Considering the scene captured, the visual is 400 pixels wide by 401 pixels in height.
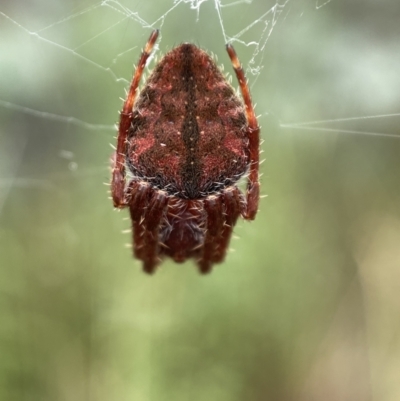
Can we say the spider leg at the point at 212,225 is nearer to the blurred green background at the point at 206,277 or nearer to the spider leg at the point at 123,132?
the spider leg at the point at 123,132

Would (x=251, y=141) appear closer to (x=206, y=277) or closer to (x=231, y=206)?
(x=231, y=206)

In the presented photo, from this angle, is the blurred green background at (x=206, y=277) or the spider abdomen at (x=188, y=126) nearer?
the spider abdomen at (x=188, y=126)

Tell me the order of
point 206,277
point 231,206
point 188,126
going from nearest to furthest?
point 188,126
point 231,206
point 206,277

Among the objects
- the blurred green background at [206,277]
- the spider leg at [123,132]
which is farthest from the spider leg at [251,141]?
the blurred green background at [206,277]

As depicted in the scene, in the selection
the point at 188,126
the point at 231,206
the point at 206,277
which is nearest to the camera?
the point at 188,126

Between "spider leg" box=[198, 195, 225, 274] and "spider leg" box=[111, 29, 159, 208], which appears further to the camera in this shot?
"spider leg" box=[198, 195, 225, 274]

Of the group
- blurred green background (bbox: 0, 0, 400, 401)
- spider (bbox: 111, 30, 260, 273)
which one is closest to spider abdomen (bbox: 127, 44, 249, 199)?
spider (bbox: 111, 30, 260, 273)

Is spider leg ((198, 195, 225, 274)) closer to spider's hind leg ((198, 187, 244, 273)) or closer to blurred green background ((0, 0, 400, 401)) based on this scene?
spider's hind leg ((198, 187, 244, 273))

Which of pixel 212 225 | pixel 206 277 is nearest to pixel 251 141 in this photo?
pixel 212 225
